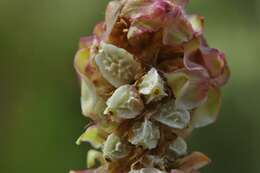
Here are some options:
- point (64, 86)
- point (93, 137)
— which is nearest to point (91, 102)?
point (93, 137)

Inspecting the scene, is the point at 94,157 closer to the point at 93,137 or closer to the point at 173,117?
the point at 93,137

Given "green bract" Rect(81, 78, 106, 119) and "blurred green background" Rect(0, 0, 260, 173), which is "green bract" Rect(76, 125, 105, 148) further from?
"blurred green background" Rect(0, 0, 260, 173)

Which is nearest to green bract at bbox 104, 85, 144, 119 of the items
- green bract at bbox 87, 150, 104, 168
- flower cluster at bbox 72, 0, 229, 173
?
flower cluster at bbox 72, 0, 229, 173

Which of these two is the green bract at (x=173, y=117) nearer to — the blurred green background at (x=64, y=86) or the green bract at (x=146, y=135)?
the green bract at (x=146, y=135)

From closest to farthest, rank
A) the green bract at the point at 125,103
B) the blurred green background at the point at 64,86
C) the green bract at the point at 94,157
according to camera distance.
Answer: the green bract at the point at 125,103 < the green bract at the point at 94,157 < the blurred green background at the point at 64,86

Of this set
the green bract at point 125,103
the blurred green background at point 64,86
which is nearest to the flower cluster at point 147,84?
the green bract at point 125,103

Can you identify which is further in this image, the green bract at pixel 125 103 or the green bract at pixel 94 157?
the green bract at pixel 94 157
